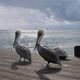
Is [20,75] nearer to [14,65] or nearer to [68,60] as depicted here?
[14,65]

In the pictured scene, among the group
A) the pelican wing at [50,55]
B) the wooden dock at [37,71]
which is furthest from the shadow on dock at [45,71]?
the pelican wing at [50,55]

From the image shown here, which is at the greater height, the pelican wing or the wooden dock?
the pelican wing

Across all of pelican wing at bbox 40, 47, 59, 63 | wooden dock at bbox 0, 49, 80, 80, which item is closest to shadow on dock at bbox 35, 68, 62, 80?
wooden dock at bbox 0, 49, 80, 80

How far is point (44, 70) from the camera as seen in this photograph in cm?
613

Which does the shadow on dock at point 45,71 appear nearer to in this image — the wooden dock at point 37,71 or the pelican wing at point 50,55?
the wooden dock at point 37,71

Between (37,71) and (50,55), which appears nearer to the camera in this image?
(37,71)

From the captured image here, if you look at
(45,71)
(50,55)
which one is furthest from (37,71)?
(50,55)

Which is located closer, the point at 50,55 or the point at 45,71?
the point at 45,71

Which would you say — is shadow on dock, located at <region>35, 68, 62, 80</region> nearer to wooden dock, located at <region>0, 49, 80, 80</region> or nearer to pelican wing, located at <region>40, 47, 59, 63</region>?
wooden dock, located at <region>0, 49, 80, 80</region>

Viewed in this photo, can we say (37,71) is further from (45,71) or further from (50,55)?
(50,55)

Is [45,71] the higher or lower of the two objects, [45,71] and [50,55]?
the lower

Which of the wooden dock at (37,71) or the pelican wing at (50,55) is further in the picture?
the pelican wing at (50,55)

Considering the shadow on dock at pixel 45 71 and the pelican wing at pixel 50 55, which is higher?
the pelican wing at pixel 50 55

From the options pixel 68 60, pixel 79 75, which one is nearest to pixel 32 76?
pixel 79 75
